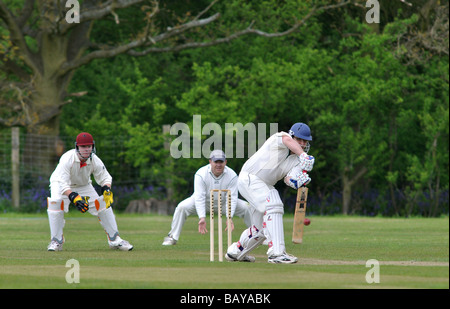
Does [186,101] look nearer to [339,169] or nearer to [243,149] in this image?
[243,149]

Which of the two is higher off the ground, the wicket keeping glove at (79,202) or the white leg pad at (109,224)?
the wicket keeping glove at (79,202)

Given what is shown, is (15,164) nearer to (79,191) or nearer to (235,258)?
(79,191)

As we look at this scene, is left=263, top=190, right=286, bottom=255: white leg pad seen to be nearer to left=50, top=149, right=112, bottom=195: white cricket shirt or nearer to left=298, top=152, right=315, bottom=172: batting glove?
left=298, top=152, right=315, bottom=172: batting glove

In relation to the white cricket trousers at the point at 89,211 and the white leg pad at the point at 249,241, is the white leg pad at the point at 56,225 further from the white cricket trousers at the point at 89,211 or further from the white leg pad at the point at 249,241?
the white leg pad at the point at 249,241

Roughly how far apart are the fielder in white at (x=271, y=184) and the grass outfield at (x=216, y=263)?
30cm

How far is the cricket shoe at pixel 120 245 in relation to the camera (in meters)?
14.2

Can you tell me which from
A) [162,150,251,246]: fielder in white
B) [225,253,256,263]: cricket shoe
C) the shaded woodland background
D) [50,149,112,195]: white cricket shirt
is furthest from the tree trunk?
[225,253,256,263]: cricket shoe

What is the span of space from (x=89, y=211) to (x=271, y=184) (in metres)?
3.52

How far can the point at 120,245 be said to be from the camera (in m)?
14.3

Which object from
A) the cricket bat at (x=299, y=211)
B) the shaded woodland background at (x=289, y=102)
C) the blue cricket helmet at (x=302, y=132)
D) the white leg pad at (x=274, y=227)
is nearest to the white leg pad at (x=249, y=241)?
the white leg pad at (x=274, y=227)

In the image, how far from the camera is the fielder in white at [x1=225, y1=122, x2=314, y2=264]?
11.7 metres

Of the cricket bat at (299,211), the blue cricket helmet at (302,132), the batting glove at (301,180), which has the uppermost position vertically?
the blue cricket helmet at (302,132)
